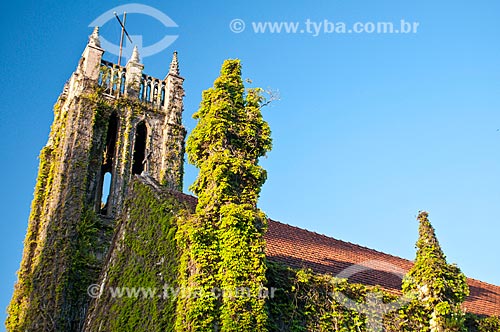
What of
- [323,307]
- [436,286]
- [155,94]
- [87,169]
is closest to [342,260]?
[436,286]

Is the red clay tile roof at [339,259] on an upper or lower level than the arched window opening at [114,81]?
lower

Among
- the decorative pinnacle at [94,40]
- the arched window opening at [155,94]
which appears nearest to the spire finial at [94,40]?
the decorative pinnacle at [94,40]

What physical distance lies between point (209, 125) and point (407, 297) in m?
6.07

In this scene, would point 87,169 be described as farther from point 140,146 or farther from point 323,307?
point 323,307

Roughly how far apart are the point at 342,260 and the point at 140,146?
1463 cm

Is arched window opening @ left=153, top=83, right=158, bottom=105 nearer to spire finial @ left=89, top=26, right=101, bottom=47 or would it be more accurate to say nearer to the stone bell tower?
the stone bell tower

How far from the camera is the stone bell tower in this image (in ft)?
85.7

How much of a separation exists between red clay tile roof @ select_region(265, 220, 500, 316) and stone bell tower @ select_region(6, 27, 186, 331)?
943 centimetres

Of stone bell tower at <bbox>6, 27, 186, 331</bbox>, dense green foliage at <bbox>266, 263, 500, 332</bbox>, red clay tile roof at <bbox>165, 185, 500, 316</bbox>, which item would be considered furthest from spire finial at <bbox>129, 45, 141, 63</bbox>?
dense green foliage at <bbox>266, 263, 500, 332</bbox>

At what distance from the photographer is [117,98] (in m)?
31.6

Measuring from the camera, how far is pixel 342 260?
20.2 metres

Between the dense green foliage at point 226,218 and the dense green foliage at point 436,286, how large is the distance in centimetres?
409

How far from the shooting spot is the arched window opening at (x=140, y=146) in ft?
104

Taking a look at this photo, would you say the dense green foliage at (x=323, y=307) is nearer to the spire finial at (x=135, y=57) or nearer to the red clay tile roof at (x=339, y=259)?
the red clay tile roof at (x=339, y=259)
